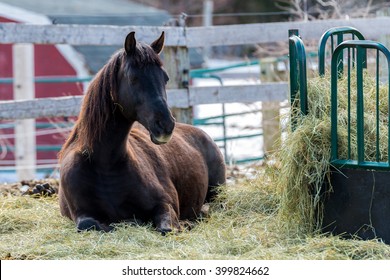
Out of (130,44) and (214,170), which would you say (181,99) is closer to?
(214,170)

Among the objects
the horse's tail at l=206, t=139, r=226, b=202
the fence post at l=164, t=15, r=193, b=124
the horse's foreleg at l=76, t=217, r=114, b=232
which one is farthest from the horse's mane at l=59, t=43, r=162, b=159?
the fence post at l=164, t=15, r=193, b=124

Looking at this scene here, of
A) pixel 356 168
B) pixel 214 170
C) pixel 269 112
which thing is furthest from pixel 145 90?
pixel 269 112

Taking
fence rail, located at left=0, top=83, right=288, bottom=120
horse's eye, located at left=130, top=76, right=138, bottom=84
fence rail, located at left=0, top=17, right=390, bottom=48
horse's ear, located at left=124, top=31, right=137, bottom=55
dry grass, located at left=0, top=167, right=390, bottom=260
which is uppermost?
fence rail, located at left=0, top=17, right=390, bottom=48

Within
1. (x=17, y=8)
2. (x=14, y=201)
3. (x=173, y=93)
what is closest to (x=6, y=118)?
(x=14, y=201)

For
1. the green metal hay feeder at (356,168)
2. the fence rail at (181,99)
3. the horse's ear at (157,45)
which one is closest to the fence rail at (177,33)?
the fence rail at (181,99)

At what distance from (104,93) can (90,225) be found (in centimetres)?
85

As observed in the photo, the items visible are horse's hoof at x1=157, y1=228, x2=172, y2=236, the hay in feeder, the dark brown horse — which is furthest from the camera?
horse's hoof at x1=157, y1=228, x2=172, y2=236

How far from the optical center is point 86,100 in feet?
18.1

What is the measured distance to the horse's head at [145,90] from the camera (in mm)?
5027

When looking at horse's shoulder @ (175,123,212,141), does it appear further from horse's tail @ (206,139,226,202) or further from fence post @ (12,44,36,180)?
fence post @ (12,44,36,180)

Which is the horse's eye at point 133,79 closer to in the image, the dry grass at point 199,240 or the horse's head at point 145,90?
the horse's head at point 145,90

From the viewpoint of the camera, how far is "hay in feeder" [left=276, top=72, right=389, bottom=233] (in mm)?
5023

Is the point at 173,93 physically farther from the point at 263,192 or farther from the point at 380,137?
the point at 380,137
